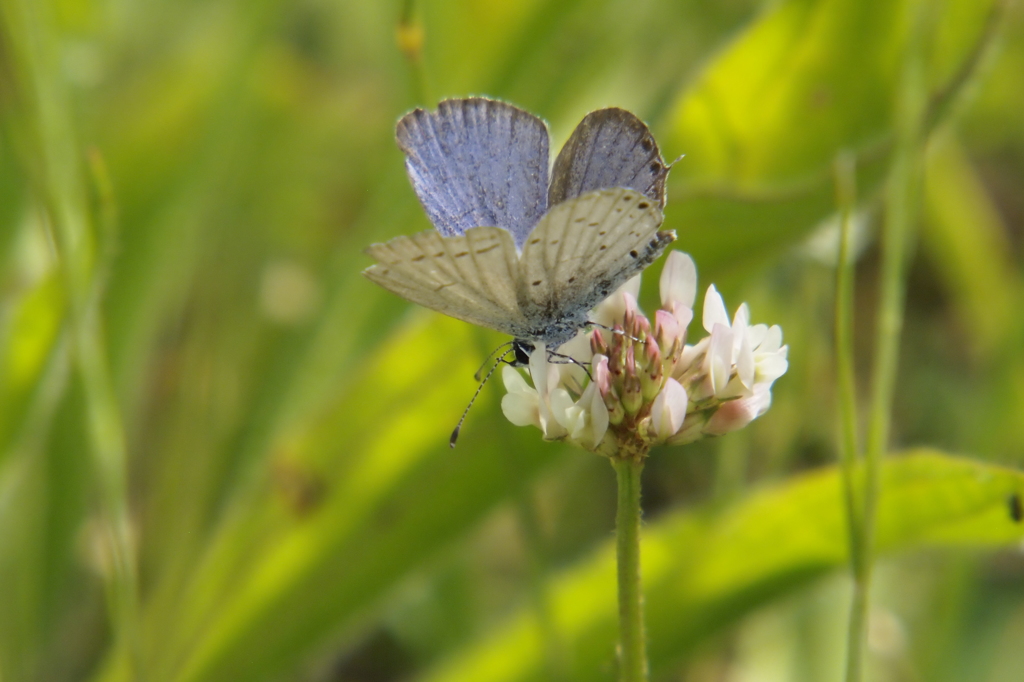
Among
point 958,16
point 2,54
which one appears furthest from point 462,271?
point 2,54

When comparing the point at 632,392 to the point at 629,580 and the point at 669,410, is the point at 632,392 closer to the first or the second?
the point at 669,410

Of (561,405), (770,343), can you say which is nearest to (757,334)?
(770,343)

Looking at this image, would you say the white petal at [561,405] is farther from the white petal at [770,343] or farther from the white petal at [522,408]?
the white petal at [770,343]

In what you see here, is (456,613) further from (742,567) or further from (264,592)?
(742,567)

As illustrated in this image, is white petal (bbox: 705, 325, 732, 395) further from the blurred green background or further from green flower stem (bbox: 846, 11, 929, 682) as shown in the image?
the blurred green background

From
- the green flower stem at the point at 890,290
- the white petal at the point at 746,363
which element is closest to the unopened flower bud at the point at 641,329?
the white petal at the point at 746,363

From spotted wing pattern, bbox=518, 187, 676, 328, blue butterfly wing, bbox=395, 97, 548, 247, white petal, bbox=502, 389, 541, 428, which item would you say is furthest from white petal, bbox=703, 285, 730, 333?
blue butterfly wing, bbox=395, 97, 548, 247
